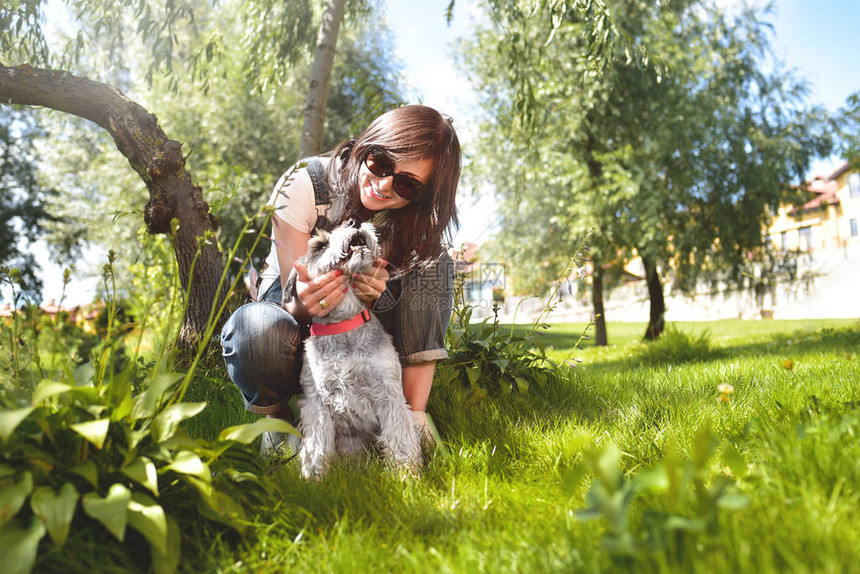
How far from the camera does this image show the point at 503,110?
Answer: 12.2 meters

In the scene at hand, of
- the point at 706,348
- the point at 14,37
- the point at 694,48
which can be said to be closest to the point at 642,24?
the point at 694,48

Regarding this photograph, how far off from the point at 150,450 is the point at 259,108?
46.6 feet

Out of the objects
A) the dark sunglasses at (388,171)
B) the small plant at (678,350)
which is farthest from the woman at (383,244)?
the small plant at (678,350)

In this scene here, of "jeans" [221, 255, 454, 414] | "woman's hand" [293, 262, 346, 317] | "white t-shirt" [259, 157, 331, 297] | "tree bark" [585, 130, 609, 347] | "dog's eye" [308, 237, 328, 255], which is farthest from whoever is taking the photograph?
"tree bark" [585, 130, 609, 347]

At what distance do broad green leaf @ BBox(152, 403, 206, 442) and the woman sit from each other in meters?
0.71

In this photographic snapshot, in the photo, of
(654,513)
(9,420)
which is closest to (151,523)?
(9,420)

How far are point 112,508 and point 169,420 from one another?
313 millimetres

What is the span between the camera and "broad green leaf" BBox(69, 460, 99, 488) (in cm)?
144

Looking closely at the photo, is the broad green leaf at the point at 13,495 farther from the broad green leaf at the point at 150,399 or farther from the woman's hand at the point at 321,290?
the woman's hand at the point at 321,290

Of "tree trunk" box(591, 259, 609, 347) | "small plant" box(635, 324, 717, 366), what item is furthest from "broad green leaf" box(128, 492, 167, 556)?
"tree trunk" box(591, 259, 609, 347)

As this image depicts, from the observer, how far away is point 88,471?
4.77 feet

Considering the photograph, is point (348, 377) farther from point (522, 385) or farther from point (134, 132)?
point (134, 132)

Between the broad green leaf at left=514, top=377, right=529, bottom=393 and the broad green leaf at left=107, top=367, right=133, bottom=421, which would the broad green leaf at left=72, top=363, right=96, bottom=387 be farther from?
the broad green leaf at left=514, top=377, right=529, bottom=393

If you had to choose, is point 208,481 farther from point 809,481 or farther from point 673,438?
point 673,438
